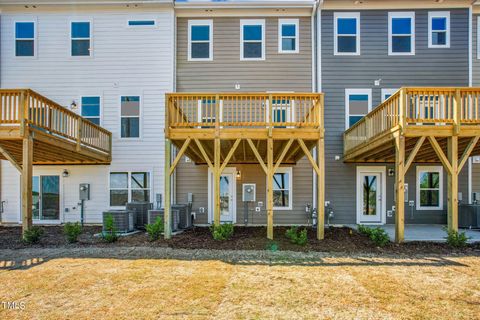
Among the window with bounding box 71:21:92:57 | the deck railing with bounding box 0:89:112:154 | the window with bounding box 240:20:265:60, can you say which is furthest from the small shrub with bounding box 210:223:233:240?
the window with bounding box 71:21:92:57

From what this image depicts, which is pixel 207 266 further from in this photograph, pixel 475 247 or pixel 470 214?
pixel 470 214

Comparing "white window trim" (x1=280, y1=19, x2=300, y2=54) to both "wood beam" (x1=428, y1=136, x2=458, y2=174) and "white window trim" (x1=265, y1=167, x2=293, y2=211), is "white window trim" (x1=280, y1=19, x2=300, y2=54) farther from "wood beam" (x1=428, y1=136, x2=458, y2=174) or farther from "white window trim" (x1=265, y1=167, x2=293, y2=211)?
"wood beam" (x1=428, y1=136, x2=458, y2=174)

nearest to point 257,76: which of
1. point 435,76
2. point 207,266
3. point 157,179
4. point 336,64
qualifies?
point 336,64

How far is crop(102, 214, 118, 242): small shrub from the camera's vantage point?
287 inches

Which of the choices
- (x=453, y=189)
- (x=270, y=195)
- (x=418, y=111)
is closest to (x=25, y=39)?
(x=270, y=195)

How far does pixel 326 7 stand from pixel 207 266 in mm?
9572

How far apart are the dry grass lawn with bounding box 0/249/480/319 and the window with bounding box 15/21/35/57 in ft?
26.8

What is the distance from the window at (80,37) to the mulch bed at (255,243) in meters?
6.53

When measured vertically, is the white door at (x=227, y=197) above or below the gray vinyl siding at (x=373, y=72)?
below

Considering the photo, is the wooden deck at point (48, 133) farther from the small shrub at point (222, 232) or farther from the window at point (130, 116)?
the small shrub at point (222, 232)

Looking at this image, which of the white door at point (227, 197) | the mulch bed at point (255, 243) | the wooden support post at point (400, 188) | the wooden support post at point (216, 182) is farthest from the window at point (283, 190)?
the wooden support post at point (400, 188)

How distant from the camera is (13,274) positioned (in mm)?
4980

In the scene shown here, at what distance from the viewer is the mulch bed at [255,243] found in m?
6.55

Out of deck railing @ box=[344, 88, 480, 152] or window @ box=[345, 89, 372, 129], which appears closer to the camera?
deck railing @ box=[344, 88, 480, 152]
